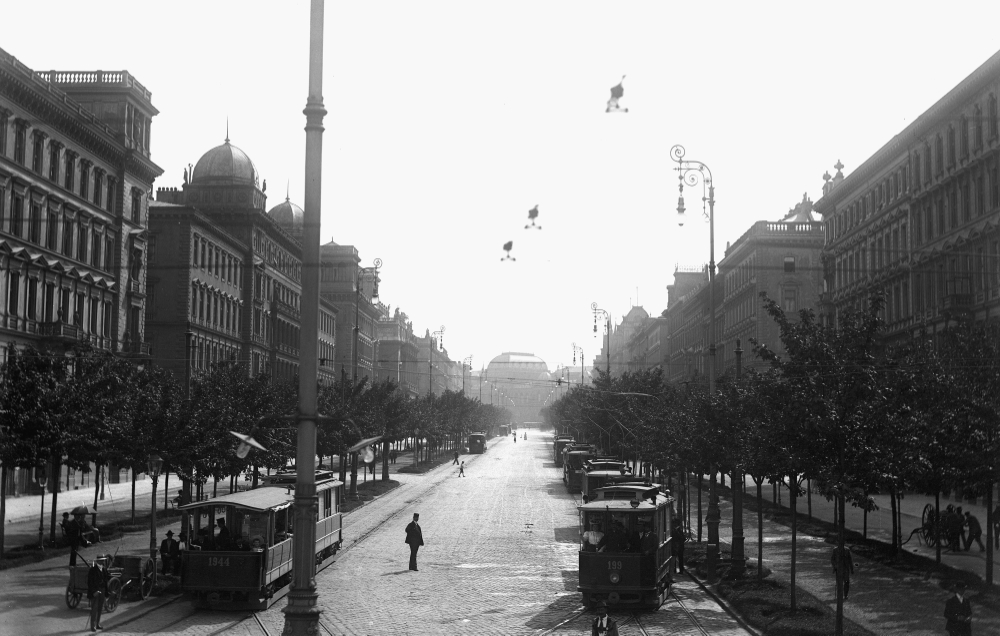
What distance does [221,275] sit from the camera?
308 ft

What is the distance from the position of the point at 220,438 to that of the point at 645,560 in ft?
61.6

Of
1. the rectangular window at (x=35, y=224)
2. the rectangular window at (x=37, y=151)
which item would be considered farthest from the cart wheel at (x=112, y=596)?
the rectangular window at (x=37, y=151)

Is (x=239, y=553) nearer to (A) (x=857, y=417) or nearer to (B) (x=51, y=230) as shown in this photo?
(A) (x=857, y=417)

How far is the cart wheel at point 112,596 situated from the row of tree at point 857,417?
14.2 m

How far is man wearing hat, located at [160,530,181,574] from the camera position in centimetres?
2956

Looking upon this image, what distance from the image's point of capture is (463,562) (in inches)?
1340

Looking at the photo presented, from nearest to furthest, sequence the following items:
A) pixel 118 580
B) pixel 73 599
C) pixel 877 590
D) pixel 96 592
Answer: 1. pixel 96 592
2. pixel 73 599
3. pixel 118 580
4. pixel 877 590

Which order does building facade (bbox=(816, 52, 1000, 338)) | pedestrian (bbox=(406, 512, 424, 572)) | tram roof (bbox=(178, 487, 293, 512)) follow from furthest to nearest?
building facade (bbox=(816, 52, 1000, 338)) < pedestrian (bbox=(406, 512, 424, 572)) < tram roof (bbox=(178, 487, 293, 512))

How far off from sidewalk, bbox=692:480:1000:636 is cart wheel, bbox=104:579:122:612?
15465 millimetres

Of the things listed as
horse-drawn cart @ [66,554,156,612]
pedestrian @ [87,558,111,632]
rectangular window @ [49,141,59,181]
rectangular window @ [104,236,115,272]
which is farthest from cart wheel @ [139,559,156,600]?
rectangular window @ [104,236,115,272]

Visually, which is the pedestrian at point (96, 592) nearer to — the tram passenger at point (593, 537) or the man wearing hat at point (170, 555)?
the man wearing hat at point (170, 555)

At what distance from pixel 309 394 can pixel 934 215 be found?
180 ft

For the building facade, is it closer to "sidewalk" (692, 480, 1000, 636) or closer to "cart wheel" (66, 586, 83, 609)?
"sidewalk" (692, 480, 1000, 636)

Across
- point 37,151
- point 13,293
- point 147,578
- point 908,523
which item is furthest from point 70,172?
point 908,523
